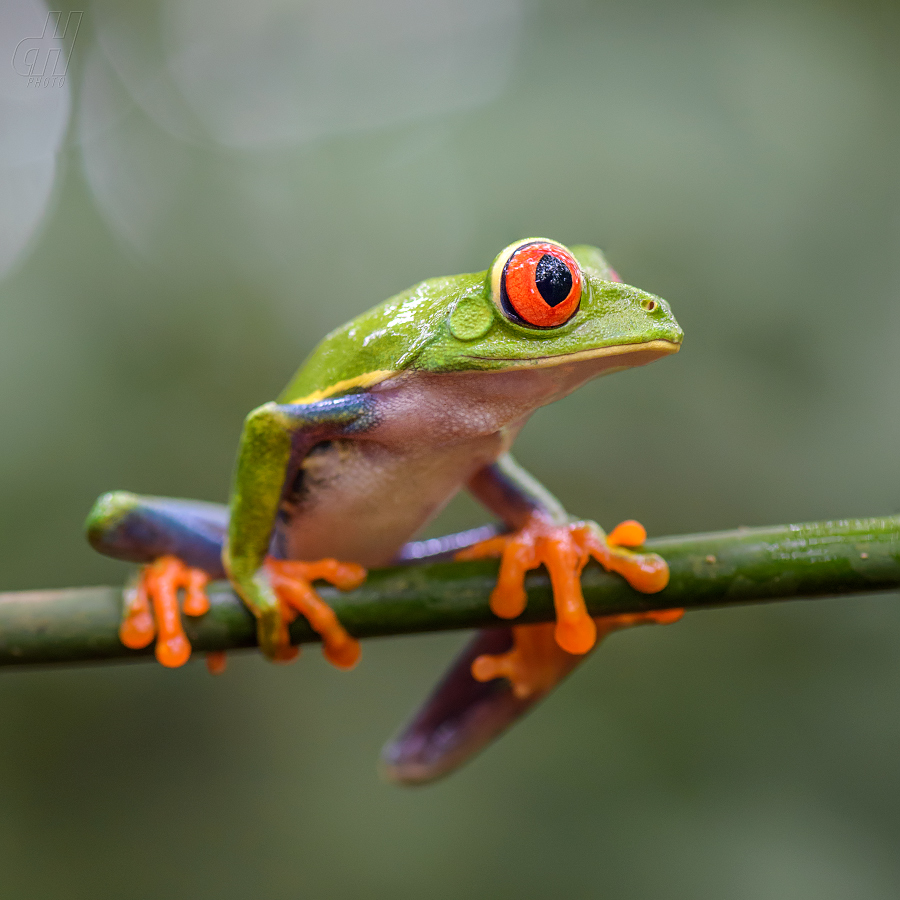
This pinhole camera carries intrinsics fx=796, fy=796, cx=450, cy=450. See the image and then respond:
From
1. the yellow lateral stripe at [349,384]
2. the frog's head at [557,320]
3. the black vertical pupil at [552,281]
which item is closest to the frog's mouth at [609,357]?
the frog's head at [557,320]

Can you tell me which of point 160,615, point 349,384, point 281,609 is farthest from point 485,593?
point 160,615

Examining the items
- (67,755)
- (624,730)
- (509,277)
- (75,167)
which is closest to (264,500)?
(509,277)

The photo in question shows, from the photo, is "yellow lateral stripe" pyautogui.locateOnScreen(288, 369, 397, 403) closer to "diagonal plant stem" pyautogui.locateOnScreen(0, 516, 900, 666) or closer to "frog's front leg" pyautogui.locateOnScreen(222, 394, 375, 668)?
"frog's front leg" pyautogui.locateOnScreen(222, 394, 375, 668)

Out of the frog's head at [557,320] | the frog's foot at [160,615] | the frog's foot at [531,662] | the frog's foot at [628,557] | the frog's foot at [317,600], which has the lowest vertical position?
the frog's foot at [531,662]

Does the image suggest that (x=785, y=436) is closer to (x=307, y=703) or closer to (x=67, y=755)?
(x=307, y=703)

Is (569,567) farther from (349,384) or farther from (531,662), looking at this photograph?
(349,384)

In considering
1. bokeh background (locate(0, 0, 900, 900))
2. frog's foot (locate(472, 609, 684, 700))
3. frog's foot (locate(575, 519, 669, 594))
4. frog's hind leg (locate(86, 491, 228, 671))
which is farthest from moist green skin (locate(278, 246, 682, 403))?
bokeh background (locate(0, 0, 900, 900))
